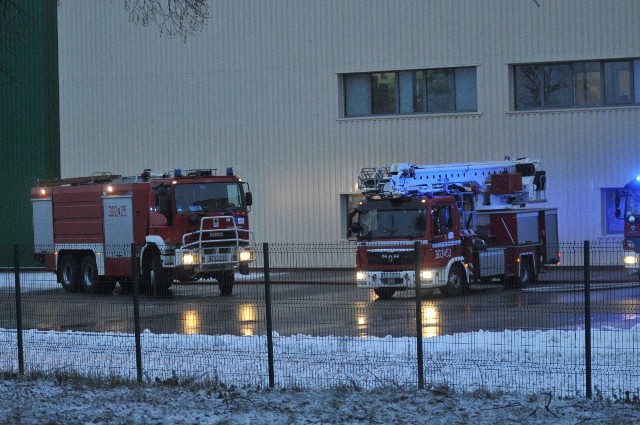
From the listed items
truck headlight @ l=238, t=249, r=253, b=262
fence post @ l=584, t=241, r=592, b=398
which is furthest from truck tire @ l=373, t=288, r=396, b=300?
fence post @ l=584, t=241, r=592, b=398

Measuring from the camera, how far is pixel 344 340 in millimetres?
16172

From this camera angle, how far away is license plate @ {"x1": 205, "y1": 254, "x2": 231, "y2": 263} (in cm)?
2816

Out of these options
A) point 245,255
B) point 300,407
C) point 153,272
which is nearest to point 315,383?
point 300,407

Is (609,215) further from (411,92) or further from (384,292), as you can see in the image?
(384,292)

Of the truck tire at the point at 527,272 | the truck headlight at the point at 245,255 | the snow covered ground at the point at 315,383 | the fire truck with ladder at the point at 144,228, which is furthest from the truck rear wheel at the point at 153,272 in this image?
the truck tire at the point at 527,272

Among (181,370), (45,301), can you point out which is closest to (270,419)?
(181,370)

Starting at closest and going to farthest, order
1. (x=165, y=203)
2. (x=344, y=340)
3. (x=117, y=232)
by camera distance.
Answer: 1. (x=344, y=340)
2. (x=165, y=203)
3. (x=117, y=232)

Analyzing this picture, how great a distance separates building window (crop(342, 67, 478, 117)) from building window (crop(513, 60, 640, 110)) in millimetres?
1627

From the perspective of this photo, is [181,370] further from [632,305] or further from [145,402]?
[632,305]

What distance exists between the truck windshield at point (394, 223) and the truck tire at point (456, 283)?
48.7 inches

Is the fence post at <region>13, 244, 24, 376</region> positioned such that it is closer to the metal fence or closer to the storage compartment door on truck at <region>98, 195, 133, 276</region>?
the metal fence

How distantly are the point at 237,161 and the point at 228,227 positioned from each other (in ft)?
33.8

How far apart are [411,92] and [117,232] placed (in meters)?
11.6

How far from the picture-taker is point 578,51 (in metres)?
34.8
